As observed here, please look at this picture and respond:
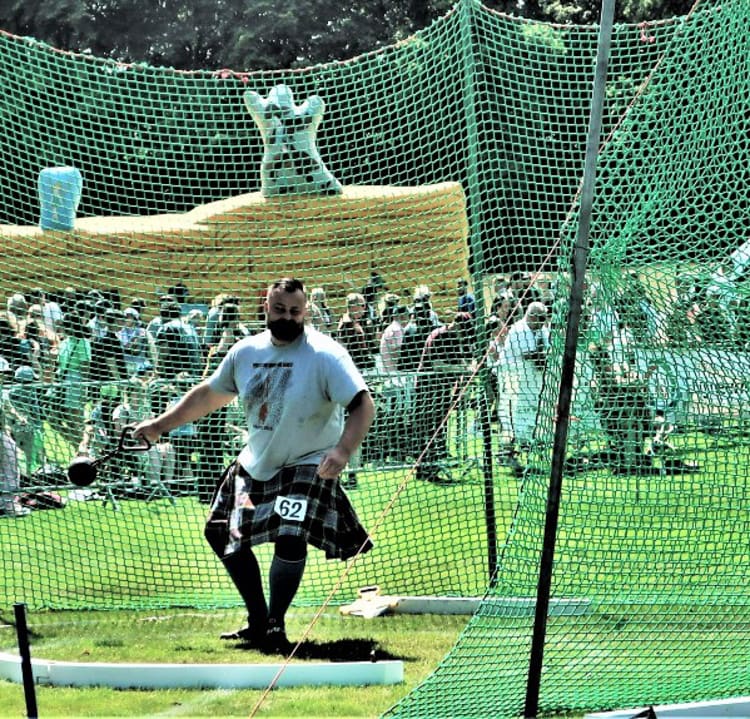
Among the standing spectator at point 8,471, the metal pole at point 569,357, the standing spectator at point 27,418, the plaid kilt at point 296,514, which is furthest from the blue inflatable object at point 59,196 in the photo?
the metal pole at point 569,357

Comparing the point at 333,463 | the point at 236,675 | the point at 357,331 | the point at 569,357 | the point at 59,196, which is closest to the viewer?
the point at 569,357

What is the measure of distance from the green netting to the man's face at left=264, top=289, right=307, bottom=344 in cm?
108

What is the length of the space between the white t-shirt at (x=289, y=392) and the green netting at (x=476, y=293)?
0.87 metres

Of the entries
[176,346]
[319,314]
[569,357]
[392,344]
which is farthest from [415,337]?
[569,357]

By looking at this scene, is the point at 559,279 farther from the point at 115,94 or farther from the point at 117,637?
the point at 115,94

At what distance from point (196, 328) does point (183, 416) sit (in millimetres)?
2220

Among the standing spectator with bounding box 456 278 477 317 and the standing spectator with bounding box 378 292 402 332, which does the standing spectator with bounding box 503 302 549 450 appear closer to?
the standing spectator with bounding box 456 278 477 317

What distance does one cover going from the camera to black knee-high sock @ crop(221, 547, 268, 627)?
5.99m

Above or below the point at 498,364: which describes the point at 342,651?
below

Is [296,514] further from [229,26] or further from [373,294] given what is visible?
[229,26]

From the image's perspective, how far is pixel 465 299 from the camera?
7941 millimetres

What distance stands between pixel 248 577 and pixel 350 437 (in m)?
0.85

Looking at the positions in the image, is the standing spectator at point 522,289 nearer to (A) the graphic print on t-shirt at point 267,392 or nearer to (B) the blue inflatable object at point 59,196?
(A) the graphic print on t-shirt at point 267,392

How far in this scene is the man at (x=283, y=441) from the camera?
19.1 feet
